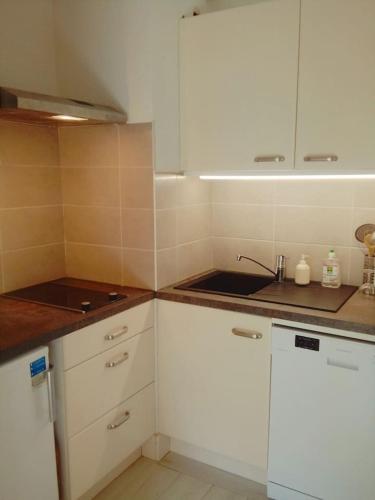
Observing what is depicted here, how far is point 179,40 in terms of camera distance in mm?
2057

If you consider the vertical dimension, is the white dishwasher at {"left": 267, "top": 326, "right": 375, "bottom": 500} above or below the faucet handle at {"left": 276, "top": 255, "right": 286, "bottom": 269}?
below

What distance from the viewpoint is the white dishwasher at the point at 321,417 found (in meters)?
1.63

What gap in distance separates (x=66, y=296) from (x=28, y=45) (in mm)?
1146

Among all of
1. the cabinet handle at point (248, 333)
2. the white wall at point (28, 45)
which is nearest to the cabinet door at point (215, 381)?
the cabinet handle at point (248, 333)

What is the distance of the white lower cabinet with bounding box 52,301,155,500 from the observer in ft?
5.48

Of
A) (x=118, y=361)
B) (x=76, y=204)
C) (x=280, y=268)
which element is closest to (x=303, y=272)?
(x=280, y=268)

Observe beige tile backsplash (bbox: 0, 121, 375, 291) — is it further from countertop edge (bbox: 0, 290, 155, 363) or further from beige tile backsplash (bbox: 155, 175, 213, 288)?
countertop edge (bbox: 0, 290, 155, 363)

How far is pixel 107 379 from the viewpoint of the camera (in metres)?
1.84

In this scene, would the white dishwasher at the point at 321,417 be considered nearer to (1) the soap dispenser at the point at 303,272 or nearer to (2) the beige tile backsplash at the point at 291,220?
(1) the soap dispenser at the point at 303,272

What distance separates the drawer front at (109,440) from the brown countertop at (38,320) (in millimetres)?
443

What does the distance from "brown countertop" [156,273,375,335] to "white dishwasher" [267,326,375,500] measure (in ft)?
0.19

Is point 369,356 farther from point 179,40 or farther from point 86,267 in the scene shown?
point 179,40

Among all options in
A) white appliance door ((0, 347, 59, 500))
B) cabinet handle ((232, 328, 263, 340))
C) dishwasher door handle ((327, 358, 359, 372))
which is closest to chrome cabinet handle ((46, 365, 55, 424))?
white appliance door ((0, 347, 59, 500))

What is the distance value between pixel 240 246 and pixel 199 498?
1.22m
